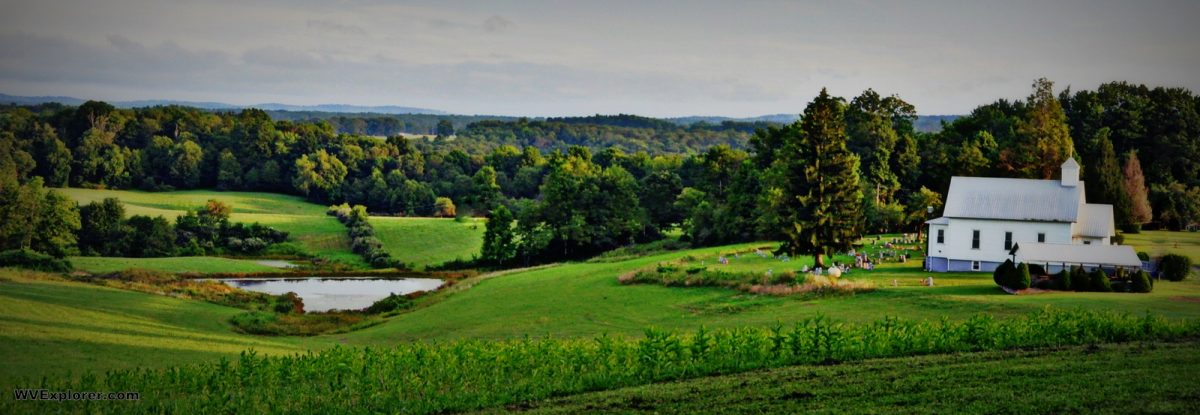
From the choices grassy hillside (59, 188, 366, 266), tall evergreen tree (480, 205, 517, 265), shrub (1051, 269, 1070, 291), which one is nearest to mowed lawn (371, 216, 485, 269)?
grassy hillside (59, 188, 366, 266)

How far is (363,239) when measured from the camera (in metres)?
93.0

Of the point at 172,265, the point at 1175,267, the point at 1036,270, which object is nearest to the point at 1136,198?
the point at 1175,267

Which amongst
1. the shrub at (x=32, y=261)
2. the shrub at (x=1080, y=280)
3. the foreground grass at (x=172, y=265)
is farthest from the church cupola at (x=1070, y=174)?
the shrub at (x=32, y=261)

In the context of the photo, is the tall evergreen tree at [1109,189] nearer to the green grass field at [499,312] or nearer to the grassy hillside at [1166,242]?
the grassy hillside at [1166,242]

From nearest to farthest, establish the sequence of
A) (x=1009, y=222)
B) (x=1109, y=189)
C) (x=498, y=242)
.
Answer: (x=1009, y=222) < (x=1109, y=189) < (x=498, y=242)

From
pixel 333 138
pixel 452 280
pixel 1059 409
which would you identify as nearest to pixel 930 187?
pixel 452 280

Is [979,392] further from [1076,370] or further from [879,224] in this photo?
[879,224]

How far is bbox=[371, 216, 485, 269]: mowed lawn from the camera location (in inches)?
3529

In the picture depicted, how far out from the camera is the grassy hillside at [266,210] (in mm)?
95000

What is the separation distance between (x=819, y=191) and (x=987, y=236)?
30.6 ft

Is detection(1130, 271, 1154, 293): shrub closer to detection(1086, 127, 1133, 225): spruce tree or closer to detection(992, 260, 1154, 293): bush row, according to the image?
detection(992, 260, 1154, 293): bush row

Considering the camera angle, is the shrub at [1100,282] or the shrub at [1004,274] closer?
the shrub at [1100,282]

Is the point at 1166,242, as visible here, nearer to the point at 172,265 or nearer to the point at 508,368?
the point at 508,368

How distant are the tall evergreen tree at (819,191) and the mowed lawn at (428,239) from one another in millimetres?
39704
